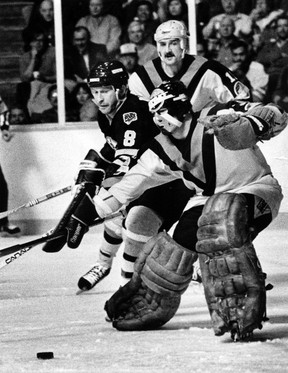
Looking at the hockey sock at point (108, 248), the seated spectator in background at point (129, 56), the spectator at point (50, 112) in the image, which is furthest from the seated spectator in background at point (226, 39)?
the hockey sock at point (108, 248)

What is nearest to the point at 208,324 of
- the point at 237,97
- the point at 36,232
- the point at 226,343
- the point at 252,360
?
the point at 226,343

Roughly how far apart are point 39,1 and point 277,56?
1.78 metres

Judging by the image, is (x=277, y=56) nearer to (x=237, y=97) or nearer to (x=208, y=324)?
(x=237, y=97)

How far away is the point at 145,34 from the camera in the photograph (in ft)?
31.4

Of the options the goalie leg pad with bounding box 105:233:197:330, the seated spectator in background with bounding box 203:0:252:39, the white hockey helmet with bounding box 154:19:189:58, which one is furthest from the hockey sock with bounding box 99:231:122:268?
the seated spectator in background with bounding box 203:0:252:39

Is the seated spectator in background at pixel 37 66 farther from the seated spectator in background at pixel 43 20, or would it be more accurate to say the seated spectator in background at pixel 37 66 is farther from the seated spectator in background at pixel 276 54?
the seated spectator in background at pixel 276 54

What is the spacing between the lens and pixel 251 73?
9.45 meters

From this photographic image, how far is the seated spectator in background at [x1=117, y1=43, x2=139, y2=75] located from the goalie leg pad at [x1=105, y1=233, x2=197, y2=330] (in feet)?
14.0

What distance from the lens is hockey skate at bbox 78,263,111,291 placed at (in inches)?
259

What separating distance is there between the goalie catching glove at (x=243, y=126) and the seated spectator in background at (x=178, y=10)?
441 centimetres

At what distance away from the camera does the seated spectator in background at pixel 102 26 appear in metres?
9.65

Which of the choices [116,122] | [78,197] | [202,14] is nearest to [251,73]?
[202,14]

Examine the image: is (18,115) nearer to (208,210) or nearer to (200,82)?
(200,82)

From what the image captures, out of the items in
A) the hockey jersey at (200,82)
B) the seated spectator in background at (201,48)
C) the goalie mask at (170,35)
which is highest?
the goalie mask at (170,35)
